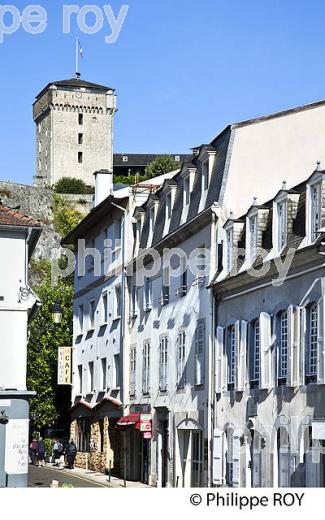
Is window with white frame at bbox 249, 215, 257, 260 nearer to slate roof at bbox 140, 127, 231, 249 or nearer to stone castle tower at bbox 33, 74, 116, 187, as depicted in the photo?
slate roof at bbox 140, 127, 231, 249

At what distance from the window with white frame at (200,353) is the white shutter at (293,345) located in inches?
273

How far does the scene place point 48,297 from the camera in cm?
6056

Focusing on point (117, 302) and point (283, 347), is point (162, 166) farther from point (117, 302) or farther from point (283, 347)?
point (283, 347)

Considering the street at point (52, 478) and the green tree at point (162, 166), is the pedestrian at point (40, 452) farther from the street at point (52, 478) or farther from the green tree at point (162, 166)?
the green tree at point (162, 166)

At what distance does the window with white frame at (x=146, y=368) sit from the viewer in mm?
39812

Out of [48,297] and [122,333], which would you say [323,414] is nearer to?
[122,333]

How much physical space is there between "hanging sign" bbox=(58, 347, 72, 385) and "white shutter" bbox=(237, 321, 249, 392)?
23179mm

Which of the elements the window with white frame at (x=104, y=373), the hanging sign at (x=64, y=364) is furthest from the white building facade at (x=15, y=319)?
the hanging sign at (x=64, y=364)

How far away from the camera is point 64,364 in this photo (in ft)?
172

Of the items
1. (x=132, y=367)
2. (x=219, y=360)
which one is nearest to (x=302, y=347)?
(x=219, y=360)

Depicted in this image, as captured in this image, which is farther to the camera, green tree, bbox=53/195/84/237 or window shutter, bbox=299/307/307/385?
green tree, bbox=53/195/84/237

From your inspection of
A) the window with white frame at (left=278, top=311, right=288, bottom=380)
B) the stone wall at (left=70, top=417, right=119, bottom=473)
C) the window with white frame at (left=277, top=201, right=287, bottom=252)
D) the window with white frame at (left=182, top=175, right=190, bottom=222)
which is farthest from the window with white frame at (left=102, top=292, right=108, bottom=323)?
the window with white frame at (left=278, top=311, right=288, bottom=380)

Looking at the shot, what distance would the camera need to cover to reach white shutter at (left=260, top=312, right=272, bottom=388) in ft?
91.4

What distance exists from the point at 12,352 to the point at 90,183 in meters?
112
